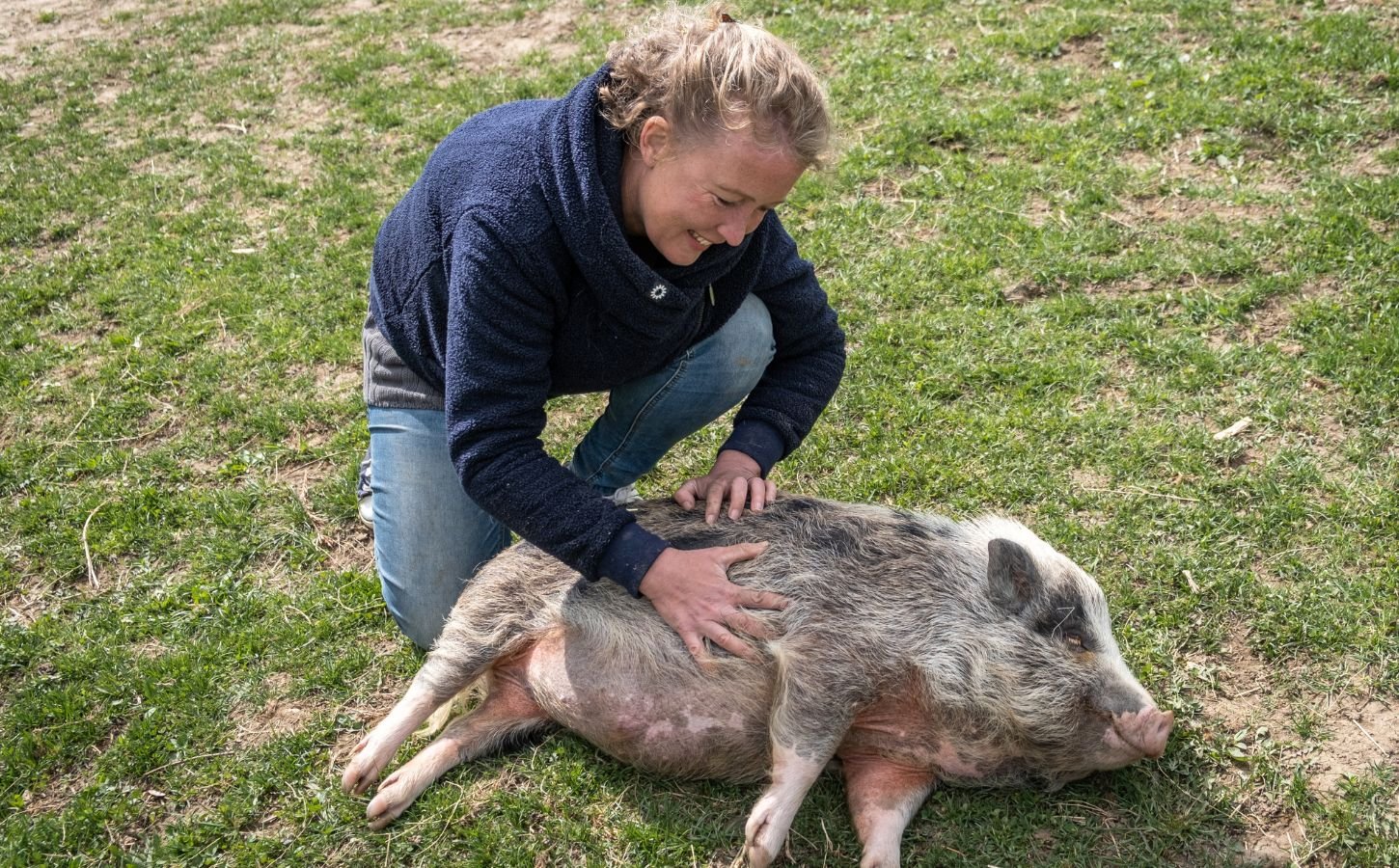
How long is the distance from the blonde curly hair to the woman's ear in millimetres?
29

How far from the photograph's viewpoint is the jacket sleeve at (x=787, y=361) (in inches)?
147

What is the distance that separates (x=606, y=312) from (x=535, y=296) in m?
0.26

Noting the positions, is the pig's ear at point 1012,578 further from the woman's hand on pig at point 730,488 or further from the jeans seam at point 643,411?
the jeans seam at point 643,411

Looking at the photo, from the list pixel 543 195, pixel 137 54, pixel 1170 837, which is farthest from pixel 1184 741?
pixel 137 54

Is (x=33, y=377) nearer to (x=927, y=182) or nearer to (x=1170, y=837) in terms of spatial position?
A: (x=927, y=182)

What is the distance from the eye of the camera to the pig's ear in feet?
10.9

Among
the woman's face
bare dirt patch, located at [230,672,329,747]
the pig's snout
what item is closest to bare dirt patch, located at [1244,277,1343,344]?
the pig's snout

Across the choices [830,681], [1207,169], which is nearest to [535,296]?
[830,681]

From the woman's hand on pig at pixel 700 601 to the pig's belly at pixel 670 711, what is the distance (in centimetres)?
12

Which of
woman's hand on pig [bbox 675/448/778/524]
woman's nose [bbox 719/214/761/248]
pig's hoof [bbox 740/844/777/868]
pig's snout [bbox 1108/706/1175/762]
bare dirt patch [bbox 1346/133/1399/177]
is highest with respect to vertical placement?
woman's nose [bbox 719/214/761/248]

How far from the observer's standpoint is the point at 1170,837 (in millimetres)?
3068

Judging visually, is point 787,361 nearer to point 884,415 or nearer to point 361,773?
point 884,415

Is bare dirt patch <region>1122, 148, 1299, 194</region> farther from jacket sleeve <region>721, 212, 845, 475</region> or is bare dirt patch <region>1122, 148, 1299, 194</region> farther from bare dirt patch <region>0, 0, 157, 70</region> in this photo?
bare dirt patch <region>0, 0, 157, 70</region>

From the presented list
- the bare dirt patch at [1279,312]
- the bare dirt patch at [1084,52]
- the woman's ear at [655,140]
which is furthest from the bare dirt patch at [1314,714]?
the bare dirt patch at [1084,52]
